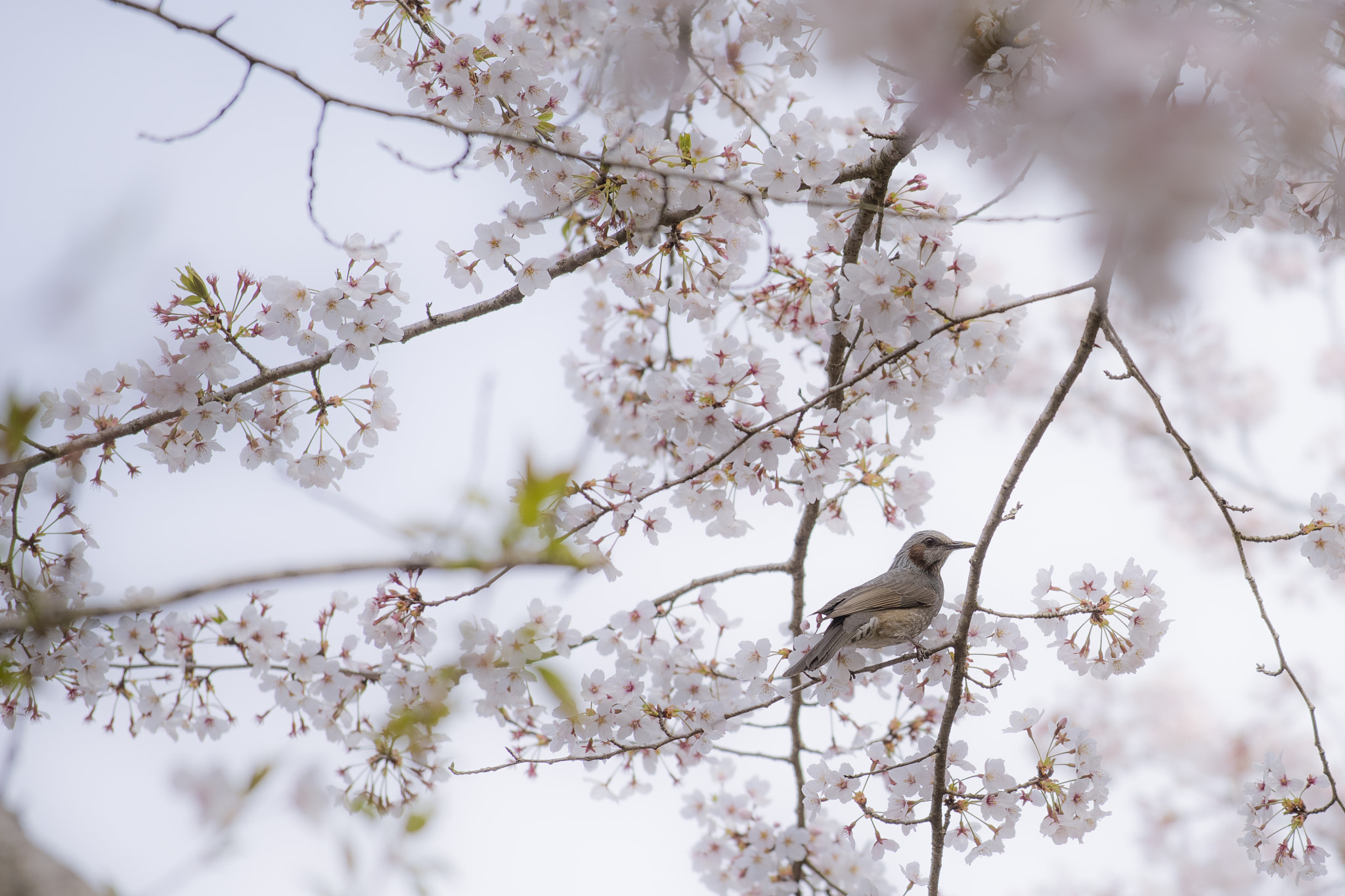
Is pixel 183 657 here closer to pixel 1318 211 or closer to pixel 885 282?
pixel 885 282

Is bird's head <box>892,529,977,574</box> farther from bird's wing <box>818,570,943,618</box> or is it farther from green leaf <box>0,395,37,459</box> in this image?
green leaf <box>0,395,37,459</box>

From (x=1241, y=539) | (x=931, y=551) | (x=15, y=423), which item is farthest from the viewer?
(x=931, y=551)

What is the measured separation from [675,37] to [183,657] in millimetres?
3859

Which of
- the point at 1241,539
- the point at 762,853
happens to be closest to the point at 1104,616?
the point at 1241,539

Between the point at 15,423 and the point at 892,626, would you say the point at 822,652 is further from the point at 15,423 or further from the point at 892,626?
the point at 15,423

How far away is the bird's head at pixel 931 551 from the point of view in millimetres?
4500

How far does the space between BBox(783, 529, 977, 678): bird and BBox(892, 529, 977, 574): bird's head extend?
2.0 inches

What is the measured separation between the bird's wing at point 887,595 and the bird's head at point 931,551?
269 mm

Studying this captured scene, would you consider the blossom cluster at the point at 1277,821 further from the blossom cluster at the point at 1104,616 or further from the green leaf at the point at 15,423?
the green leaf at the point at 15,423

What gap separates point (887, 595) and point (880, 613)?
11 centimetres

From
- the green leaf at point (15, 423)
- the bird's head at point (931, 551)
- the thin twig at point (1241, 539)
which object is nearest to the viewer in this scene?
the green leaf at point (15, 423)

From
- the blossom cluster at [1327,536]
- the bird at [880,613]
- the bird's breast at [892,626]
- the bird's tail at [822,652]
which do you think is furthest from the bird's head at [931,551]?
the blossom cluster at [1327,536]

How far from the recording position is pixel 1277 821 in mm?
3457

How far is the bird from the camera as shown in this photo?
3.61 m
